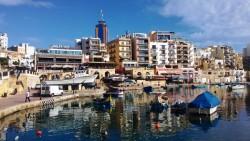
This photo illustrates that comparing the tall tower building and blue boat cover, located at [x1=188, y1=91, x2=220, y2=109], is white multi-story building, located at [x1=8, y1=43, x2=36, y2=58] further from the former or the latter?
blue boat cover, located at [x1=188, y1=91, x2=220, y2=109]

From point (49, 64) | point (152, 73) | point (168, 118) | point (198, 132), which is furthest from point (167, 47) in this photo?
point (198, 132)

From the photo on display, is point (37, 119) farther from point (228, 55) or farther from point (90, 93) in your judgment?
point (228, 55)

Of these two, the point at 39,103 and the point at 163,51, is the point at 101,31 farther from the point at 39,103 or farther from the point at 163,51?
the point at 39,103

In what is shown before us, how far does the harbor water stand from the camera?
32.9 metres

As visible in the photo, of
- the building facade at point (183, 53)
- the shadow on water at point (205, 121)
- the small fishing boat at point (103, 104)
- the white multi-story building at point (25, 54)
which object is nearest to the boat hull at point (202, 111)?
the shadow on water at point (205, 121)

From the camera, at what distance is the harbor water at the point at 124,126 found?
108 feet

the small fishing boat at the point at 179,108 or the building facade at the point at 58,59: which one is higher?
the building facade at the point at 58,59

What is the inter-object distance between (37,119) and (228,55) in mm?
152300

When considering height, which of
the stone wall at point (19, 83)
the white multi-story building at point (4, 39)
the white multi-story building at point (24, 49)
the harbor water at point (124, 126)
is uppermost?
the white multi-story building at point (4, 39)

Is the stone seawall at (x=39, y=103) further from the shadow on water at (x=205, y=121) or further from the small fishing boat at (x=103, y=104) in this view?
the shadow on water at (x=205, y=121)

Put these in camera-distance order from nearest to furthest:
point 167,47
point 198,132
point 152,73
Result: point 198,132
point 152,73
point 167,47

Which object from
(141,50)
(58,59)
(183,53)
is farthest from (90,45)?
(183,53)

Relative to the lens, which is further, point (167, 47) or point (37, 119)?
point (167, 47)

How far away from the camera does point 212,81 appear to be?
477 ft
